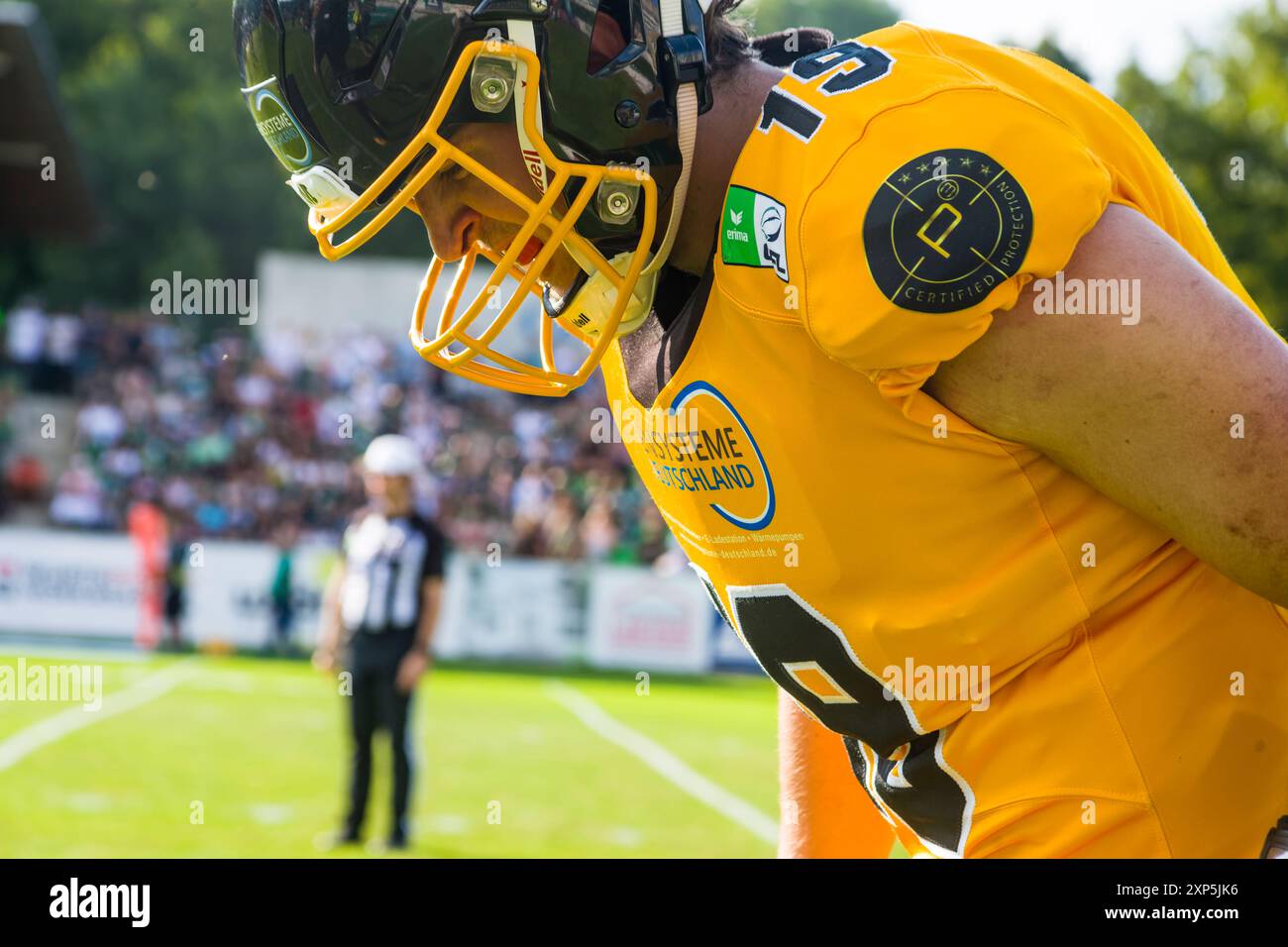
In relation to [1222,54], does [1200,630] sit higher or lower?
lower

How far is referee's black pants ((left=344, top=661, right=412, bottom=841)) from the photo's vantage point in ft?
25.8

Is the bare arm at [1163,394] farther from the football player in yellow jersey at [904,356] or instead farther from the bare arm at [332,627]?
the bare arm at [332,627]

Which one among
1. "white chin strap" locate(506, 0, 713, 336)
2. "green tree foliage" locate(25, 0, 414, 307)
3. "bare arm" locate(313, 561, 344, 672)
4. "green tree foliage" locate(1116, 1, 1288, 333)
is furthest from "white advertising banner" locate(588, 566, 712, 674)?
"green tree foliage" locate(25, 0, 414, 307)

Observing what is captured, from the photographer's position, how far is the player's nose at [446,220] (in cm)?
186

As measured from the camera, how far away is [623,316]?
1.88m

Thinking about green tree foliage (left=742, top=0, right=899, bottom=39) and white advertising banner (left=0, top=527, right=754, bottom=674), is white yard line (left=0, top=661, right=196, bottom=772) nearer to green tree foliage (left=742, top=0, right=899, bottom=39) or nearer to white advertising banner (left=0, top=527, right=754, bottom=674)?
white advertising banner (left=0, top=527, right=754, bottom=674)

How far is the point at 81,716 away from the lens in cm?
1148

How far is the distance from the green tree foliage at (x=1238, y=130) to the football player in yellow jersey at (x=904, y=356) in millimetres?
30297
